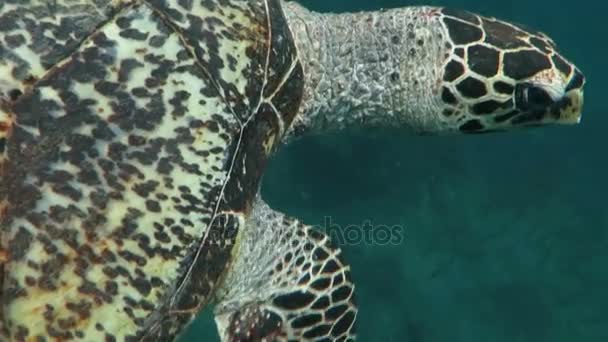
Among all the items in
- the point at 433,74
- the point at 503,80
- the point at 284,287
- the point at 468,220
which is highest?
the point at 503,80

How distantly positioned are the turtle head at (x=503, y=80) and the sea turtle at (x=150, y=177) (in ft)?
3.16

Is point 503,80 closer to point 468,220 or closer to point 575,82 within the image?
point 575,82

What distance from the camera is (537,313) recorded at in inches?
263

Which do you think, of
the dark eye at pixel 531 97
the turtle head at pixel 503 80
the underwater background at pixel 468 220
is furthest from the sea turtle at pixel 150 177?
the underwater background at pixel 468 220

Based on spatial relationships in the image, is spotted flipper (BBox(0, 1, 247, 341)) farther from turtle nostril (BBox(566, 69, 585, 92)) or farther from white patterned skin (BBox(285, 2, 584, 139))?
turtle nostril (BBox(566, 69, 585, 92))

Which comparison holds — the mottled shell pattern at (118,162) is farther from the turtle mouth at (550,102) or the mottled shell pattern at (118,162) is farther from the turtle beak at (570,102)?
the turtle beak at (570,102)

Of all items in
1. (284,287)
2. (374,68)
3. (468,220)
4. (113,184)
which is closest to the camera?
(113,184)

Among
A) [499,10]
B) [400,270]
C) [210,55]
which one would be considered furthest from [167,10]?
[499,10]

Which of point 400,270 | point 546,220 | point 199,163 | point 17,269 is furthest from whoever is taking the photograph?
point 546,220

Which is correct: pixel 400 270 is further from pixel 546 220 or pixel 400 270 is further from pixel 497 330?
pixel 546 220

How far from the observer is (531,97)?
367 centimetres

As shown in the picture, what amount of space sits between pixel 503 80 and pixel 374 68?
706 millimetres

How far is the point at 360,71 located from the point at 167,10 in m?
1.42

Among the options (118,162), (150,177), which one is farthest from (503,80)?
(118,162)
